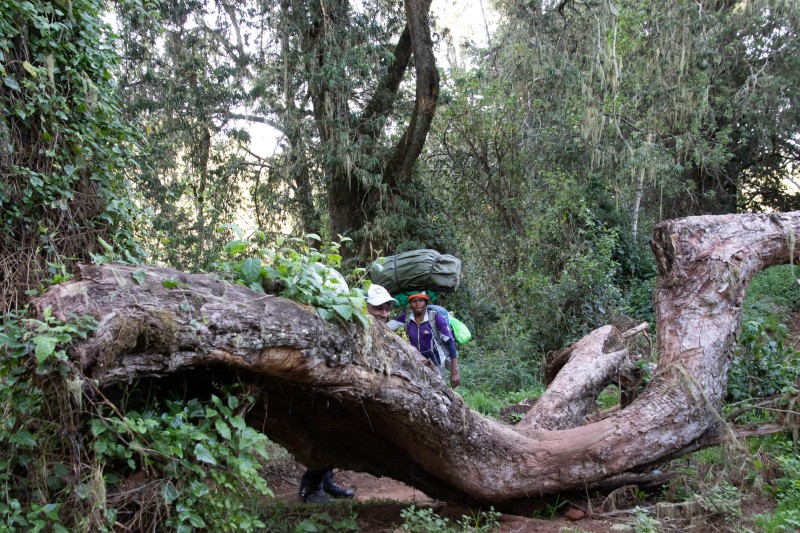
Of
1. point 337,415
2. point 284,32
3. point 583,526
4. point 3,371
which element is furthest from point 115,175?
point 284,32

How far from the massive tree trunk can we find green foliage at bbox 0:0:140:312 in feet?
9.16

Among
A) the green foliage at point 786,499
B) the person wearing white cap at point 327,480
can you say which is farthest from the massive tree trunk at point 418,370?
the person wearing white cap at point 327,480

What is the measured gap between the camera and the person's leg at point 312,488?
512cm

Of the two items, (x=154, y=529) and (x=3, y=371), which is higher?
(x=3, y=371)

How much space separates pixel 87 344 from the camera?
8.45ft

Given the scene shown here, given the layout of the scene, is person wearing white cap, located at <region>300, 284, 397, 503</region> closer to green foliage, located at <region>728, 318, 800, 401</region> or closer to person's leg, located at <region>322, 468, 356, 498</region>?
person's leg, located at <region>322, 468, 356, 498</region>

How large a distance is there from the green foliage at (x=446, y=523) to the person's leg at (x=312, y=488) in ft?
3.06

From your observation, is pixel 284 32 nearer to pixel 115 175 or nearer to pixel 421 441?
pixel 115 175

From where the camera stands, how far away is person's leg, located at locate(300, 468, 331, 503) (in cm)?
512

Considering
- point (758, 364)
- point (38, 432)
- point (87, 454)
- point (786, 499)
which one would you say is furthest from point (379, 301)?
point (758, 364)

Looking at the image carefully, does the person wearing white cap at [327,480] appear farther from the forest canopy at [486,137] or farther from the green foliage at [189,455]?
the forest canopy at [486,137]

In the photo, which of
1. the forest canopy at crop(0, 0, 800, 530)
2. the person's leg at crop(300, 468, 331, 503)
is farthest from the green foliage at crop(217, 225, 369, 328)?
the forest canopy at crop(0, 0, 800, 530)

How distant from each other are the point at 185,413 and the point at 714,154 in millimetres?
13962

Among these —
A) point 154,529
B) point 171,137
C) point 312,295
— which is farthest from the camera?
point 171,137
